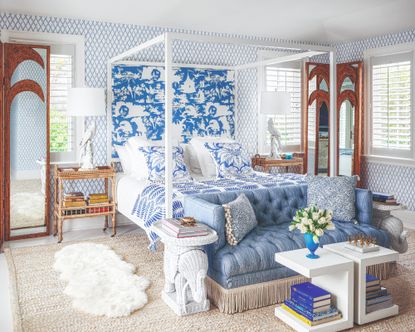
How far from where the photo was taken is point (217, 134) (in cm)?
676

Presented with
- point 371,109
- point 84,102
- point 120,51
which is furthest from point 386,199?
point 120,51

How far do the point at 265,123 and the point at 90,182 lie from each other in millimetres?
2861

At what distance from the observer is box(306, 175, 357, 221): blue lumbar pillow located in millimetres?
4219

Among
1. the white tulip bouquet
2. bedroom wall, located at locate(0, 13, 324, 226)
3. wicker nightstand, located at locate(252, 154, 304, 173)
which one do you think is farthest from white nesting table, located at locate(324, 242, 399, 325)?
bedroom wall, located at locate(0, 13, 324, 226)

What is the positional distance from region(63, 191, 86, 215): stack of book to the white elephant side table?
7.28ft

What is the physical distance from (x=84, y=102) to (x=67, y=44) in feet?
2.98

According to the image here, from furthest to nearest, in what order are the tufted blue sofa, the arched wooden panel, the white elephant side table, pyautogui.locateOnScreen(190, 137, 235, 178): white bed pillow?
the arched wooden panel
pyautogui.locateOnScreen(190, 137, 235, 178): white bed pillow
the tufted blue sofa
the white elephant side table

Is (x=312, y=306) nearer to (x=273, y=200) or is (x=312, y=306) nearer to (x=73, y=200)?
(x=273, y=200)

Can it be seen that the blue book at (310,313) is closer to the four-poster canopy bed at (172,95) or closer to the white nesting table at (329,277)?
the white nesting table at (329,277)

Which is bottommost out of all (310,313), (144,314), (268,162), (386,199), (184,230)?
(144,314)

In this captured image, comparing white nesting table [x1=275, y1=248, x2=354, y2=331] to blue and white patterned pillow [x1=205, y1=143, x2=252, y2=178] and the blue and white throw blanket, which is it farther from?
blue and white patterned pillow [x1=205, y1=143, x2=252, y2=178]

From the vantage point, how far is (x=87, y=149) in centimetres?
563

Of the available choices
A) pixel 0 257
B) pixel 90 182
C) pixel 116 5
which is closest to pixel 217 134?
pixel 90 182

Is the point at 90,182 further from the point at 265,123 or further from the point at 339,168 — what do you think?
the point at 339,168
